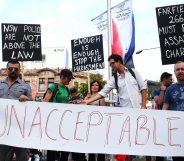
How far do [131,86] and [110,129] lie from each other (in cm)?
89

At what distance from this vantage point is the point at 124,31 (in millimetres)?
13133

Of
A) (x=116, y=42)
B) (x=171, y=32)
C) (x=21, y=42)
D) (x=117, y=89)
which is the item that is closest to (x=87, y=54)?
(x=116, y=42)

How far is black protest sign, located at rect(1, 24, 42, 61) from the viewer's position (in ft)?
36.5

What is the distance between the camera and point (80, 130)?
6.39m

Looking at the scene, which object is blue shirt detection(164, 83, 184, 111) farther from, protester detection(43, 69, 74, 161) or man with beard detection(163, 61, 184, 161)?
protester detection(43, 69, 74, 161)

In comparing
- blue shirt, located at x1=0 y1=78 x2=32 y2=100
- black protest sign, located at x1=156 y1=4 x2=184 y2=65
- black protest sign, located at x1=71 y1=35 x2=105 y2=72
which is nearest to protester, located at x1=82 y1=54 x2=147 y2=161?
blue shirt, located at x1=0 y1=78 x2=32 y2=100

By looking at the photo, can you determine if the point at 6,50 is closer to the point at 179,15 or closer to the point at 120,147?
the point at 179,15

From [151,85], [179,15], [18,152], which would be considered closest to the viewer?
[18,152]

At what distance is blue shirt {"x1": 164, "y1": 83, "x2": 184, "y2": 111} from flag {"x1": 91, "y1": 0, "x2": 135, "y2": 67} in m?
6.01

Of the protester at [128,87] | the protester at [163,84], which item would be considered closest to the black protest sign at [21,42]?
the protester at [163,84]

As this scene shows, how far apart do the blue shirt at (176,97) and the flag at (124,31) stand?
6007 mm

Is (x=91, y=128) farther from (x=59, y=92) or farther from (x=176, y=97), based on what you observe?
(x=59, y=92)

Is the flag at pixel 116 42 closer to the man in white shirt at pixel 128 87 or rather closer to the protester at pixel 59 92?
the protester at pixel 59 92

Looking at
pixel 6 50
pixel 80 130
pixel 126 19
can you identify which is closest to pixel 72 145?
pixel 80 130
